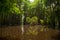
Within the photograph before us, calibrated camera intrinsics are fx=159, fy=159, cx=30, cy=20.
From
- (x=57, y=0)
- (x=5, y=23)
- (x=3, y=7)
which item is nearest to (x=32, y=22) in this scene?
(x=5, y=23)

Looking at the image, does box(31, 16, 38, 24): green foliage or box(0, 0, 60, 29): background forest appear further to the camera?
box(31, 16, 38, 24): green foliage

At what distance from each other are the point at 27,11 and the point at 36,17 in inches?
109

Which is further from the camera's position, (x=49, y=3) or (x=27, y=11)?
(x=27, y=11)

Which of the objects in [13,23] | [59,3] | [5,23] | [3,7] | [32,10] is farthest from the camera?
[32,10]

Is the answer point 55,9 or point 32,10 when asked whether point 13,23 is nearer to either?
point 32,10

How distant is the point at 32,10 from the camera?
30.1 metres

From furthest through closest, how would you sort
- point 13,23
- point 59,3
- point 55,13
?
point 13,23
point 55,13
point 59,3

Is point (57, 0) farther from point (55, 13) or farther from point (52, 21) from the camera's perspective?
point (52, 21)

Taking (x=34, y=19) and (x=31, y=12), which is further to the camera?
(x=31, y=12)

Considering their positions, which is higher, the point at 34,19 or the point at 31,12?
the point at 31,12

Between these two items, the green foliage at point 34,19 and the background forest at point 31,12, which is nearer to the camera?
the background forest at point 31,12

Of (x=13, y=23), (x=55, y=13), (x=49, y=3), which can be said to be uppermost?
(x=49, y=3)

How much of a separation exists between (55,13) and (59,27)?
6.80ft

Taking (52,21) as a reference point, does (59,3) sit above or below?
above
